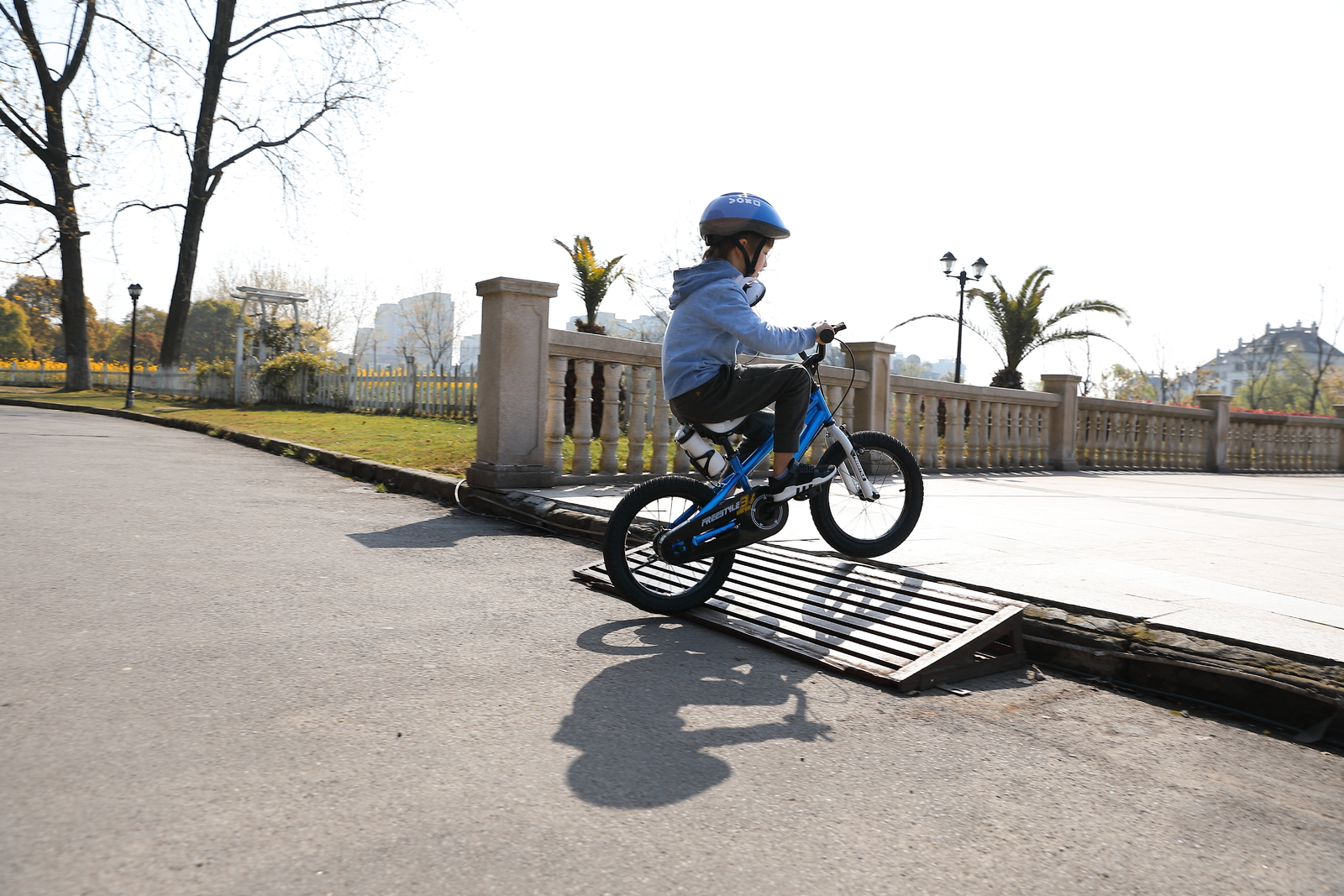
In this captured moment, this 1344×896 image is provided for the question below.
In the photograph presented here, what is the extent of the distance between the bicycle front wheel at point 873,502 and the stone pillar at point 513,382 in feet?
10.5

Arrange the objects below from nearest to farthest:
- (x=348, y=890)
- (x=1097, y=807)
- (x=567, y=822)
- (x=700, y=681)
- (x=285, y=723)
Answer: (x=348, y=890)
(x=567, y=822)
(x=1097, y=807)
(x=285, y=723)
(x=700, y=681)

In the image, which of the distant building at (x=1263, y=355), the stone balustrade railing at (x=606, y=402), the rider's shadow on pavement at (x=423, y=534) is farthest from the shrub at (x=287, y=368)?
the distant building at (x=1263, y=355)

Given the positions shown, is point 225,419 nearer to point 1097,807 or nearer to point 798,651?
point 798,651

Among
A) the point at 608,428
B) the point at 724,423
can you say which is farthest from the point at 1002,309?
the point at 724,423

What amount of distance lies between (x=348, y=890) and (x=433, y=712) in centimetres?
96

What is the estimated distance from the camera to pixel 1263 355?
98562mm

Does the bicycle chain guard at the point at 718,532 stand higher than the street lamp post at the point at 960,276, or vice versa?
the street lamp post at the point at 960,276

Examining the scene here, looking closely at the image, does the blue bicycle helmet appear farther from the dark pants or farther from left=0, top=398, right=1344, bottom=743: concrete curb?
left=0, top=398, right=1344, bottom=743: concrete curb

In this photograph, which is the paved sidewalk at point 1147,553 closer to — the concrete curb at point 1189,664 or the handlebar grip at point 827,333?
the concrete curb at point 1189,664

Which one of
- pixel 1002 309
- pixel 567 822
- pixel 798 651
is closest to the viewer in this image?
pixel 567 822

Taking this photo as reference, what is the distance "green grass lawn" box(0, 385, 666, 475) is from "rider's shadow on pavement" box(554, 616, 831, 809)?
487 centimetres

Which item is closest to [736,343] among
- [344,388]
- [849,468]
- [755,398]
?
[755,398]

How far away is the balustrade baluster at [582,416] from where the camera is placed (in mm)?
7328

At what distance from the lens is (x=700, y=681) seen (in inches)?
118
